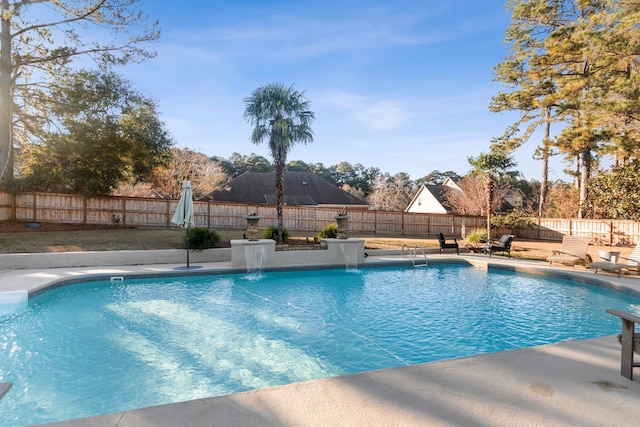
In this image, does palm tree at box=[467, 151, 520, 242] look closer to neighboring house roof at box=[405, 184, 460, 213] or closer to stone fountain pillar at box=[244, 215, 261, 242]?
stone fountain pillar at box=[244, 215, 261, 242]

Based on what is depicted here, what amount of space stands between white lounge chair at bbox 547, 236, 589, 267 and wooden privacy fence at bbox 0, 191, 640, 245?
7.85 m

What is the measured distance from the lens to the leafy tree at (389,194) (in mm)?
38969

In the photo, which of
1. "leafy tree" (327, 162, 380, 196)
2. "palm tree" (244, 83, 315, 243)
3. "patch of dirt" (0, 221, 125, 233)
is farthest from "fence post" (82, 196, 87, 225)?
"leafy tree" (327, 162, 380, 196)

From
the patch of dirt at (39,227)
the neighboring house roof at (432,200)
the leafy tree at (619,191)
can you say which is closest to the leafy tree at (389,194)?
the neighboring house roof at (432,200)

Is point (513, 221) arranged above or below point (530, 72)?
below

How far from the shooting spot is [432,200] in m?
33.3

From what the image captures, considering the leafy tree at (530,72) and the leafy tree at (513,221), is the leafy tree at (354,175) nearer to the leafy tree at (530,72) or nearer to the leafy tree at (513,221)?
the leafy tree at (530,72)

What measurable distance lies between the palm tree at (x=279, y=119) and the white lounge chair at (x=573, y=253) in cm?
999

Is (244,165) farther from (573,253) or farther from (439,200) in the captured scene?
(573,253)

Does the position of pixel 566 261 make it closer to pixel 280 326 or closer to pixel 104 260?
pixel 280 326

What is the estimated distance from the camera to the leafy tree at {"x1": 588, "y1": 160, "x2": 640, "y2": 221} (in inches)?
644

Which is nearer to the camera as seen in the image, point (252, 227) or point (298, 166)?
point (252, 227)

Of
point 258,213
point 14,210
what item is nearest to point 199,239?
point 258,213

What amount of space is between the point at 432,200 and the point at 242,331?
30.5 metres
